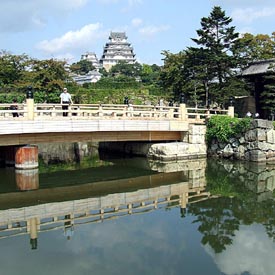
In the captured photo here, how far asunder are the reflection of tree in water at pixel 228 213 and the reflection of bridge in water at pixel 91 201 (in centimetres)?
63

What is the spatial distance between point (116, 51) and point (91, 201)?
8545 centimetres

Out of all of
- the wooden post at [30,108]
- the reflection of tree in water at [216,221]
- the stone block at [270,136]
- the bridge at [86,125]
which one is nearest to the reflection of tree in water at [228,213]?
the reflection of tree in water at [216,221]

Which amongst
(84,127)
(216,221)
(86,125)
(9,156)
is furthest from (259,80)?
(216,221)

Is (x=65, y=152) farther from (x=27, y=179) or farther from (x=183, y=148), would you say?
(x=27, y=179)

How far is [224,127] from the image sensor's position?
19.6 meters

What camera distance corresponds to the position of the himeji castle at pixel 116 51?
9400cm

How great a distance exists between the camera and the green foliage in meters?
19.0

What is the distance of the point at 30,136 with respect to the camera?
16.8 m

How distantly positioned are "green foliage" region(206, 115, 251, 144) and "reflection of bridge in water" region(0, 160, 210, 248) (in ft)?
14.6

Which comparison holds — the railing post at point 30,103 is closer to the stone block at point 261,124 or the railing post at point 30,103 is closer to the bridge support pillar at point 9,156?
the bridge support pillar at point 9,156

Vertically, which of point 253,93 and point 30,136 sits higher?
point 253,93

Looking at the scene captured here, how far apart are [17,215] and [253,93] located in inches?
751

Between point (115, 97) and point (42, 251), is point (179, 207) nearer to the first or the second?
point (42, 251)

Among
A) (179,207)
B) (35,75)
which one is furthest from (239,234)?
(35,75)
